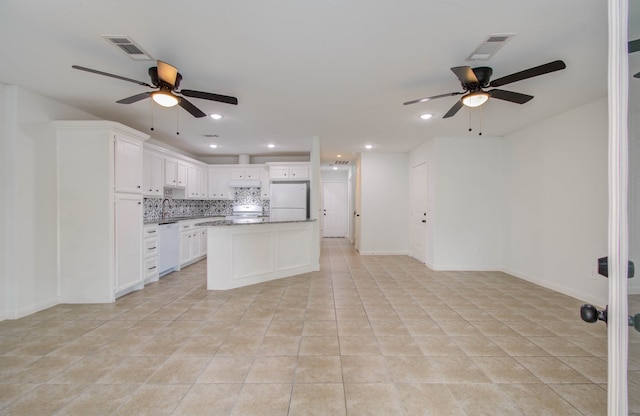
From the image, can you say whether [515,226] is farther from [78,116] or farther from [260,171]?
[78,116]

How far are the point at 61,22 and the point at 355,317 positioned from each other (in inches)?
142

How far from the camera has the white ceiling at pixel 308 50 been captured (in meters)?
1.87

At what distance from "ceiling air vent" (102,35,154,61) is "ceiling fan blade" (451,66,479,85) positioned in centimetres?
267

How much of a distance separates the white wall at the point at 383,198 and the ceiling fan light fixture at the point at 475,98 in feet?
13.2

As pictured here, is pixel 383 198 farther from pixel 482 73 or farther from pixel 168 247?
pixel 168 247

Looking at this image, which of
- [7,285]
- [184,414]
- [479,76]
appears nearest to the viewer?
[184,414]

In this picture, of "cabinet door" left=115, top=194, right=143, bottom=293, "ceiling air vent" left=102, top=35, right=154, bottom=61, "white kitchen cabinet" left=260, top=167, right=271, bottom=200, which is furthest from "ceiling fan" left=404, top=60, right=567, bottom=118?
"white kitchen cabinet" left=260, top=167, right=271, bottom=200

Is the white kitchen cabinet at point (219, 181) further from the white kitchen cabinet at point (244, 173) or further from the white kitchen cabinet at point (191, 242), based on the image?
the white kitchen cabinet at point (191, 242)

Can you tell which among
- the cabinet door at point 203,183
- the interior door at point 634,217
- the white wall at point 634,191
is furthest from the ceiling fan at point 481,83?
the cabinet door at point 203,183

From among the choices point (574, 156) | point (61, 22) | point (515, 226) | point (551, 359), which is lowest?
point (551, 359)

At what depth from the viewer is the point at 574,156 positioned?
375cm

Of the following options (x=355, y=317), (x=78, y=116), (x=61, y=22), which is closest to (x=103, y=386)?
(x=355, y=317)

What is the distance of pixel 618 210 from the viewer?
821 millimetres

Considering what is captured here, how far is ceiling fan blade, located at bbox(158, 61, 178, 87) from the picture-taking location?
2.35 metres
